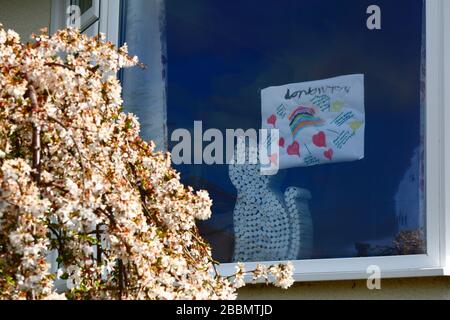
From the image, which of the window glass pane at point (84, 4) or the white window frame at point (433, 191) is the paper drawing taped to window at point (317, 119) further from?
the window glass pane at point (84, 4)

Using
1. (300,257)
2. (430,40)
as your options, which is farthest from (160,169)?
(430,40)

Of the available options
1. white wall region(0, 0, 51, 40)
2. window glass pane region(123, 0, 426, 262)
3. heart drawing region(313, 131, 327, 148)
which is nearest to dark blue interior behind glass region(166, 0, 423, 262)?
window glass pane region(123, 0, 426, 262)

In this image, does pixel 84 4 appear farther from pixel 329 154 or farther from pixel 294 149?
pixel 329 154

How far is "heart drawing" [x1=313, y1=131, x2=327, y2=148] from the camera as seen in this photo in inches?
208

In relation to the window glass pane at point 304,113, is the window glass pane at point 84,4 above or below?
above

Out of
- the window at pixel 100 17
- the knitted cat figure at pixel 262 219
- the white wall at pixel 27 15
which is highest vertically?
the white wall at pixel 27 15

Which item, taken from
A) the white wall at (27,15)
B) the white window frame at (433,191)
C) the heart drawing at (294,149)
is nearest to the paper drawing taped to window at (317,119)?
the heart drawing at (294,149)

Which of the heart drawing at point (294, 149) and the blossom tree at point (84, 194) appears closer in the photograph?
the blossom tree at point (84, 194)

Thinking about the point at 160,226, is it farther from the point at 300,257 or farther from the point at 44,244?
the point at 300,257

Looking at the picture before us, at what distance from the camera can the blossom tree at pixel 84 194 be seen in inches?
133

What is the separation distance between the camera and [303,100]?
212 inches

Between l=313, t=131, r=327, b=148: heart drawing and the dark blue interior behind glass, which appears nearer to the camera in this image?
the dark blue interior behind glass

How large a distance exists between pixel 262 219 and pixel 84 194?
80.6 inches

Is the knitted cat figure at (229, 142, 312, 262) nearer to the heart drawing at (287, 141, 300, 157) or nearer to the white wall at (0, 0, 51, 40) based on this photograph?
the heart drawing at (287, 141, 300, 157)
